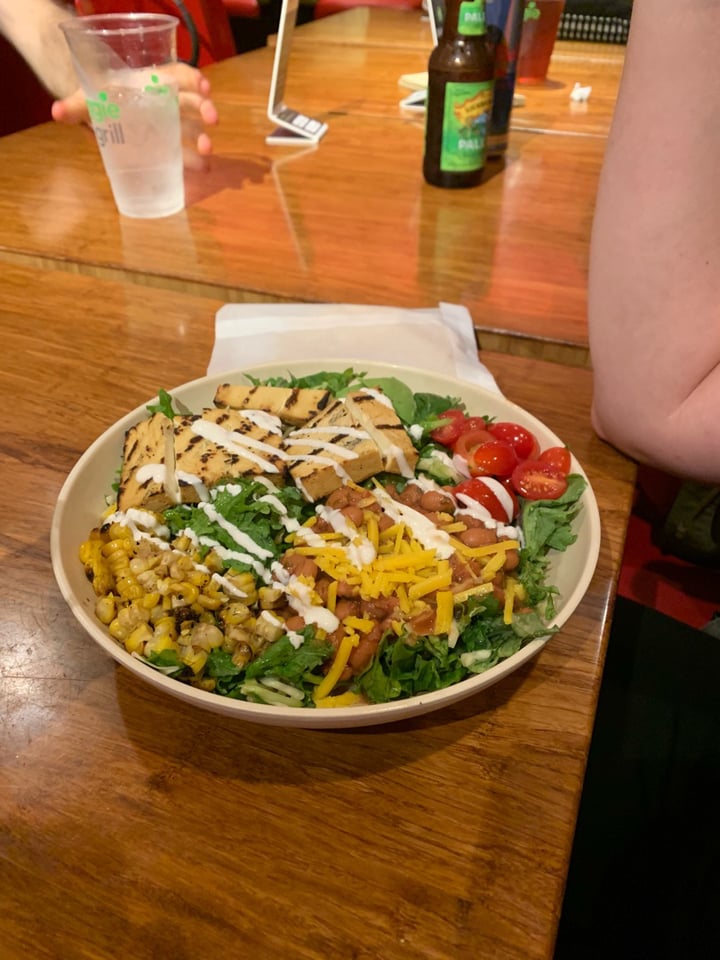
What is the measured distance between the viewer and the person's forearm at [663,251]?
2.80 feet

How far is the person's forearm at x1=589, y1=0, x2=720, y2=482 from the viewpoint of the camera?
85 cm

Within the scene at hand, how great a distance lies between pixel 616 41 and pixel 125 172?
101 inches

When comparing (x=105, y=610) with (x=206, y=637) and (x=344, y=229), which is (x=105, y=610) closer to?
(x=206, y=637)

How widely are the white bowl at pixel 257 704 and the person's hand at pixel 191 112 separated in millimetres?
1239

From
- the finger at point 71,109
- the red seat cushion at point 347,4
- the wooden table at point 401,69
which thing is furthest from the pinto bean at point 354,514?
the red seat cushion at point 347,4

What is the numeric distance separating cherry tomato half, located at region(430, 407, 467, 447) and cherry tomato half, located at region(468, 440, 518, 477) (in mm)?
52

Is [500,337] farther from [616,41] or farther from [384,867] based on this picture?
[616,41]

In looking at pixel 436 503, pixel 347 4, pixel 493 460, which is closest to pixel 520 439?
pixel 493 460

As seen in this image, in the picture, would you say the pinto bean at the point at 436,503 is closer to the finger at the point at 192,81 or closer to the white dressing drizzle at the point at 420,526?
the white dressing drizzle at the point at 420,526

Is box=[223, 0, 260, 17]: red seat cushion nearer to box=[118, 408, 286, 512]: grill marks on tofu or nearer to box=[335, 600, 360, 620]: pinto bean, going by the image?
box=[118, 408, 286, 512]: grill marks on tofu

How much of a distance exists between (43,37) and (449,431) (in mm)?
2157

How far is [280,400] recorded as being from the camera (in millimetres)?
984

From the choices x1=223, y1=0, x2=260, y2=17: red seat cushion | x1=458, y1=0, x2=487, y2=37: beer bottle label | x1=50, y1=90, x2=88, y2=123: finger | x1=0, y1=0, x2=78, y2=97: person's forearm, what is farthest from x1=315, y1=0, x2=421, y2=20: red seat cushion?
x1=458, y1=0, x2=487, y2=37: beer bottle label

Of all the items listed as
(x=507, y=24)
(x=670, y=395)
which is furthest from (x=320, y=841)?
(x=507, y=24)
